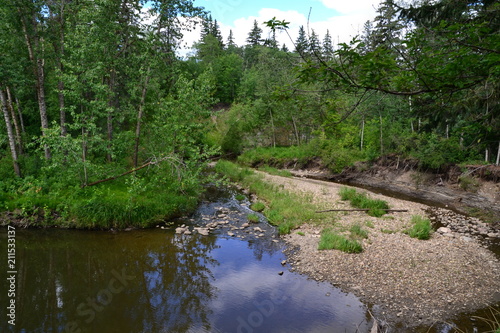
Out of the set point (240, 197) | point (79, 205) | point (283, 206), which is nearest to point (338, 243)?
point (283, 206)

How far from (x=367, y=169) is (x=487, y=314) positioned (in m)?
21.0

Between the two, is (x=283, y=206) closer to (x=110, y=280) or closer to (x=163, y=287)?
(x=163, y=287)

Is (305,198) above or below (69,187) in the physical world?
below

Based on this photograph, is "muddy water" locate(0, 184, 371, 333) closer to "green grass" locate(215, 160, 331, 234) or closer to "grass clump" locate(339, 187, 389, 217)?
"green grass" locate(215, 160, 331, 234)

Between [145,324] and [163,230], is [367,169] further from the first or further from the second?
[145,324]

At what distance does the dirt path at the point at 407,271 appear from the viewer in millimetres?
8070

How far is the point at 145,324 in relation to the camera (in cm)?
751

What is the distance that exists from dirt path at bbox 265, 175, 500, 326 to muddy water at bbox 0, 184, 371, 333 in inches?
27.6

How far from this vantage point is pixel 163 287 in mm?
9320

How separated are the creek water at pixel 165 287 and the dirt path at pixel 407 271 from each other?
499 millimetres

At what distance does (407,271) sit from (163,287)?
7992 millimetres

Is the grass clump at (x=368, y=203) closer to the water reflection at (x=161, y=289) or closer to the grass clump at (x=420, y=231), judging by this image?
the grass clump at (x=420, y=231)

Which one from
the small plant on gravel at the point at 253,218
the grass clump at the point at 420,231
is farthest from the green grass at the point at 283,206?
the grass clump at the point at 420,231

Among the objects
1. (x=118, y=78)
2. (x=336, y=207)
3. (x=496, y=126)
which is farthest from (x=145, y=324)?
(x=118, y=78)
